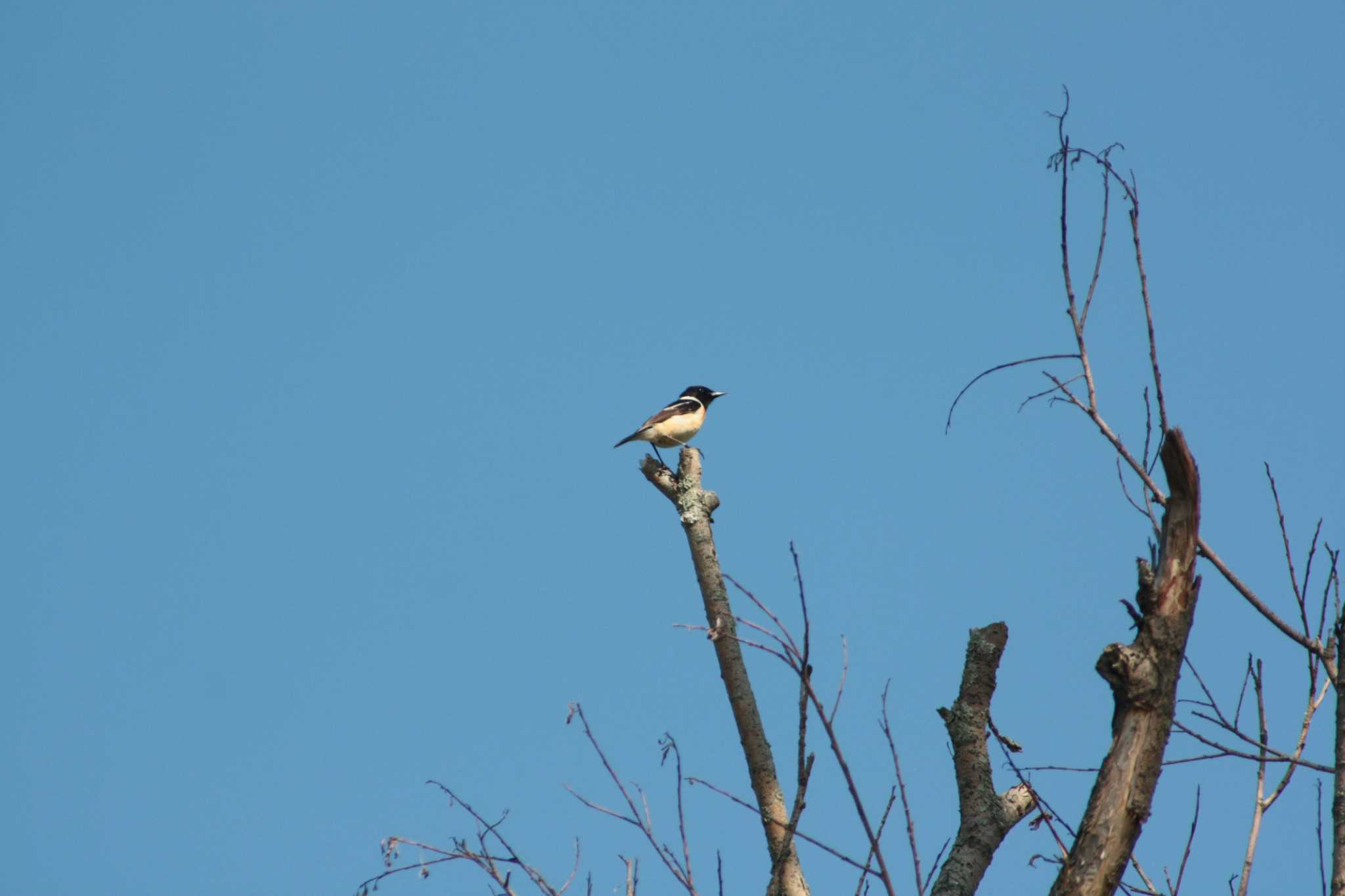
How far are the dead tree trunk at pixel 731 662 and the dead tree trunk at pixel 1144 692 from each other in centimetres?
105

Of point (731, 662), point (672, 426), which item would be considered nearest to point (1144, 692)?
point (731, 662)

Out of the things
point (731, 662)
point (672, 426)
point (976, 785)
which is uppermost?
point (672, 426)

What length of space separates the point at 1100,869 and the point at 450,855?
88.5 inches

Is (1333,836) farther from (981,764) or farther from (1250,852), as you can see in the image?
(981,764)

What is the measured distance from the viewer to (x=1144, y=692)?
2.93 meters

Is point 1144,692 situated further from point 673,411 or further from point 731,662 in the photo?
point 673,411

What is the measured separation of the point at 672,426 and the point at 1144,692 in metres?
9.67

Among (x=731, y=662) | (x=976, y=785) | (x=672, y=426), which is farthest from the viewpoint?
(x=672, y=426)

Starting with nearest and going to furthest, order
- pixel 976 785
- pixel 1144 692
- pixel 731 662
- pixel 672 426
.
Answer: pixel 1144 692 → pixel 976 785 → pixel 731 662 → pixel 672 426

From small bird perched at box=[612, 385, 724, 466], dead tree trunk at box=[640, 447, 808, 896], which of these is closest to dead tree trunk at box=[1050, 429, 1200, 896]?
dead tree trunk at box=[640, 447, 808, 896]

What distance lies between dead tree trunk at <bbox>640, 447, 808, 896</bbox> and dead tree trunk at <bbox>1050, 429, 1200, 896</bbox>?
1045 millimetres

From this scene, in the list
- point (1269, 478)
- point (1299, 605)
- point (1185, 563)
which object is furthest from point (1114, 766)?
point (1269, 478)

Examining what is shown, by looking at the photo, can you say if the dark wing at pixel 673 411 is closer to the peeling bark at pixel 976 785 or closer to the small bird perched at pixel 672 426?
the small bird perched at pixel 672 426

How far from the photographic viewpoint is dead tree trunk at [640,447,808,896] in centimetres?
413
